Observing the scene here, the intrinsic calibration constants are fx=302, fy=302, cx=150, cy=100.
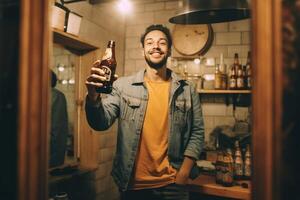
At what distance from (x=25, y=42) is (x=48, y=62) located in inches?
3.3

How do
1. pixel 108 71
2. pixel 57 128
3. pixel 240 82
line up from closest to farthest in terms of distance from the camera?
pixel 108 71, pixel 57 128, pixel 240 82

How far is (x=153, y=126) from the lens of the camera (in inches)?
72.4

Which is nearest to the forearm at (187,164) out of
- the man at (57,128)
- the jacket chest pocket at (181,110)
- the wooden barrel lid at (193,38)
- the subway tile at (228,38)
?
the jacket chest pocket at (181,110)

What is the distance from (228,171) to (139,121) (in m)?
0.70

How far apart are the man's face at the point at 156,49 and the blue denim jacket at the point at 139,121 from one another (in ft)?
0.39

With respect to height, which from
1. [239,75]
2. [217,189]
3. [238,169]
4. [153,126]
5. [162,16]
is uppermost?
[162,16]

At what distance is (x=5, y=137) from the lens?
898 millimetres

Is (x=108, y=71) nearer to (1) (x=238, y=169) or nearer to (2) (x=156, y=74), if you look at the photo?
(2) (x=156, y=74)

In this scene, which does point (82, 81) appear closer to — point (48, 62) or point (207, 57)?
point (207, 57)

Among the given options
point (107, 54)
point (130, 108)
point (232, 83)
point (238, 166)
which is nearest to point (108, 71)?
point (107, 54)

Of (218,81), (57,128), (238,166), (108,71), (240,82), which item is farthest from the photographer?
(218,81)

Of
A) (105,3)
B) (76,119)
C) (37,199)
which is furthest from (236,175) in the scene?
(105,3)

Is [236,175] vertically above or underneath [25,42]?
underneath

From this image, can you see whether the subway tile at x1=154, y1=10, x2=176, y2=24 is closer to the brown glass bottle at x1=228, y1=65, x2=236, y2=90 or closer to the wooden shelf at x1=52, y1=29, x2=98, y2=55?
the brown glass bottle at x1=228, y1=65, x2=236, y2=90
